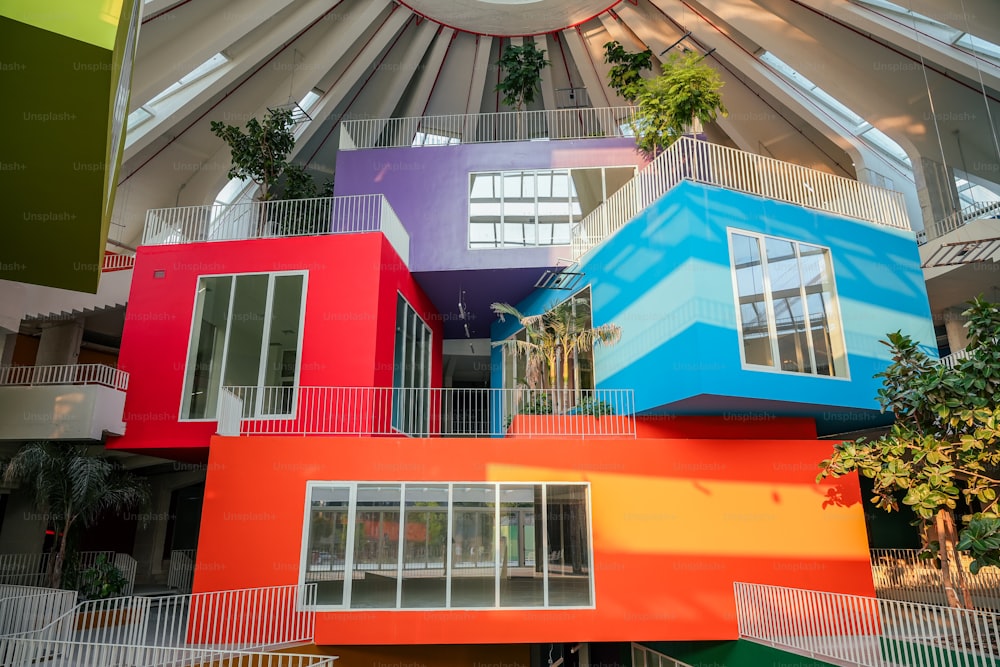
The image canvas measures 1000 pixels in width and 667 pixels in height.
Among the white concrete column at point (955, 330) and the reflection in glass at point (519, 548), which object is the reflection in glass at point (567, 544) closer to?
the reflection in glass at point (519, 548)

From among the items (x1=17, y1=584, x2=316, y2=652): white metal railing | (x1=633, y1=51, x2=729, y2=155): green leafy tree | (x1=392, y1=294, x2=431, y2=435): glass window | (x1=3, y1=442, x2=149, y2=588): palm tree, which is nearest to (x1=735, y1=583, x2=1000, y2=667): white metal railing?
(x1=17, y1=584, x2=316, y2=652): white metal railing

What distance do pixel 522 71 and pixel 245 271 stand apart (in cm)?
977

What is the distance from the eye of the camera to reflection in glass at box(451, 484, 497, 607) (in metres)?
10.4

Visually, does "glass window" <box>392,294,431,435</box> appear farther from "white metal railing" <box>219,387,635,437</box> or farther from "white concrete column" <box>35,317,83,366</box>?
"white concrete column" <box>35,317,83,366</box>

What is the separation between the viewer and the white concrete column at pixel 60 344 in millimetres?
18266

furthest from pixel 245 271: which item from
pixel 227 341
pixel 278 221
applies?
pixel 278 221

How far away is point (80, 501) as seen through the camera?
39.8 ft

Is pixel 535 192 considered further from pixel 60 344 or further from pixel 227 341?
pixel 60 344

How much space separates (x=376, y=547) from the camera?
10.4m

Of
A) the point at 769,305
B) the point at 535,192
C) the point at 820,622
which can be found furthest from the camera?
the point at 535,192

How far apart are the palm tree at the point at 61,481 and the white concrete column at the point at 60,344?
6623 millimetres

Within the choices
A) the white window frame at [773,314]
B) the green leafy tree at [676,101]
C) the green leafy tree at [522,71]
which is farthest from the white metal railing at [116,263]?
the white window frame at [773,314]

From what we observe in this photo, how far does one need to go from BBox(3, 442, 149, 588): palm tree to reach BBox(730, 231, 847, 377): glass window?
11.6 metres

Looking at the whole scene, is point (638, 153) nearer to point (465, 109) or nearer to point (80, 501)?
point (465, 109)
